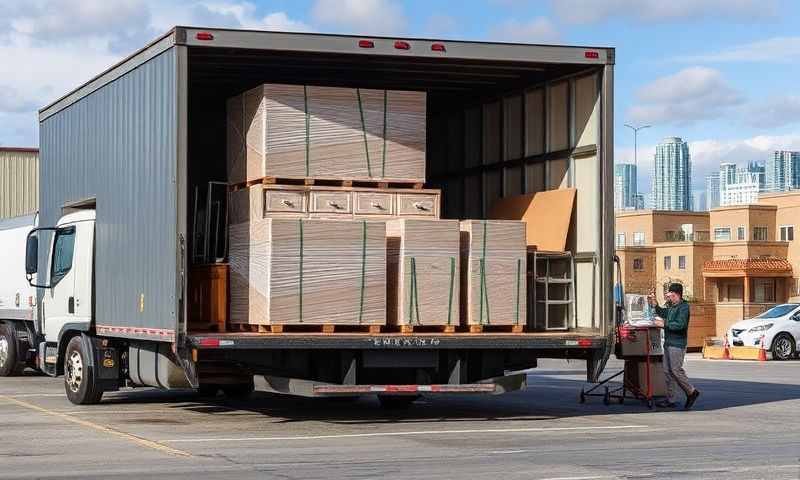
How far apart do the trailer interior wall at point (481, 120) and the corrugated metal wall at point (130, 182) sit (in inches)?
32.6

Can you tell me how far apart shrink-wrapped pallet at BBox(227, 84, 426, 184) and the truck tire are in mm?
9829

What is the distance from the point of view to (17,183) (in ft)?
127

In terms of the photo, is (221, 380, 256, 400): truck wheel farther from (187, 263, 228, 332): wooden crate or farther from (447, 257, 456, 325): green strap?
(447, 257, 456, 325): green strap

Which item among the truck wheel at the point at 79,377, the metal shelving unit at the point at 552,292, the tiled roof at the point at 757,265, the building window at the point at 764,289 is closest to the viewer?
the metal shelving unit at the point at 552,292

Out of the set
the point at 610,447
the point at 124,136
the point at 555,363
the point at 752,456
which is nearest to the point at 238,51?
the point at 124,136

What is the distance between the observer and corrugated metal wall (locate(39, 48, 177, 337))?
14.7 m

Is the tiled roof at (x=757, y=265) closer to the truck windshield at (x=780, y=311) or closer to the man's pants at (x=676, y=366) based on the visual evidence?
the truck windshield at (x=780, y=311)

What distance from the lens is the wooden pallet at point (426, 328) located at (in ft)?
49.3

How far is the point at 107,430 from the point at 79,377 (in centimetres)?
309

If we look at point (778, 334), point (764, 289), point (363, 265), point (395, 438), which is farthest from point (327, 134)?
point (764, 289)

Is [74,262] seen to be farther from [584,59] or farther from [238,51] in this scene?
[584,59]

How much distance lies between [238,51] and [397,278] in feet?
9.90

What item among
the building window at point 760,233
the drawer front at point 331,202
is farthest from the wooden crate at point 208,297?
the building window at point 760,233

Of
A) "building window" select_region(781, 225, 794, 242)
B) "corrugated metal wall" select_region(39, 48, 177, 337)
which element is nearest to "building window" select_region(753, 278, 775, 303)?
"building window" select_region(781, 225, 794, 242)
